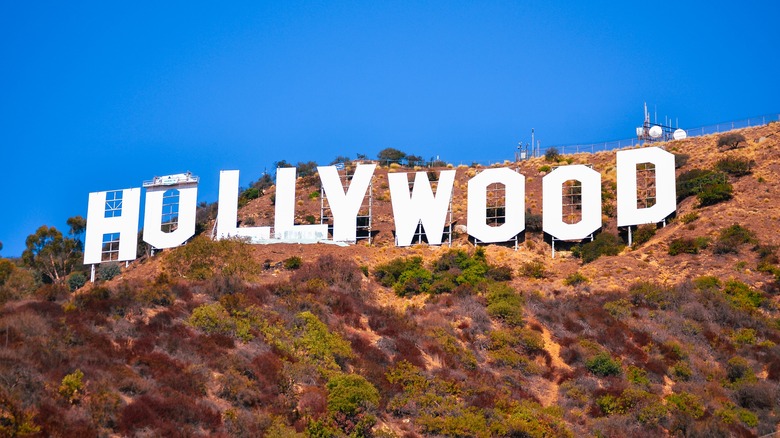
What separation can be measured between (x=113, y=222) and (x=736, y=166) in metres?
35.6

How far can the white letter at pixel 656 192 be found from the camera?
56.4m

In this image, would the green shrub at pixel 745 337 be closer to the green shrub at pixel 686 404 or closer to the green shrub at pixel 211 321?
the green shrub at pixel 686 404

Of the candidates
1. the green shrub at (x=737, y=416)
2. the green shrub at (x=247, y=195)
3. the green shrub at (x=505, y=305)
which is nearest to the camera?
the green shrub at (x=737, y=416)

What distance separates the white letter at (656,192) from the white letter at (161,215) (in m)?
23.3

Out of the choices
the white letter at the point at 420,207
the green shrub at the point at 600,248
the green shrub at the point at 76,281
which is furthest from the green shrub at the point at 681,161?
the green shrub at the point at 76,281

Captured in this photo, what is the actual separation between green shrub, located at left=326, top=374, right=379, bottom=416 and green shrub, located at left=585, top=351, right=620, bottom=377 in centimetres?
995

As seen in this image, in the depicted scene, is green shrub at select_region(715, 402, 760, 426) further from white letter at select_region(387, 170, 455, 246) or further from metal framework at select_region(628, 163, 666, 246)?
white letter at select_region(387, 170, 455, 246)

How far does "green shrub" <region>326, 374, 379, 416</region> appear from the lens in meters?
Result: 35.6

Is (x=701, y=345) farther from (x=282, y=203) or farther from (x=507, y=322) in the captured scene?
(x=282, y=203)

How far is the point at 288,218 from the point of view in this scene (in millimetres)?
58688

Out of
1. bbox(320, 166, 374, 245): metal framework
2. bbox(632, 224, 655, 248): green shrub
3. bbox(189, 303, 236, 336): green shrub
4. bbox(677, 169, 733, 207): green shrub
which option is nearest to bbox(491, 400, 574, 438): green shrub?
bbox(189, 303, 236, 336): green shrub

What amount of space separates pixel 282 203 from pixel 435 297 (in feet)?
39.6

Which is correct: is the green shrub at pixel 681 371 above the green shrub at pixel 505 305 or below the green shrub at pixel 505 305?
below

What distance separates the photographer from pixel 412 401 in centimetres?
3803
